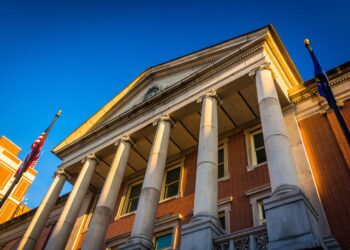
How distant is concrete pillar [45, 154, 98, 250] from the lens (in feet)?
54.5

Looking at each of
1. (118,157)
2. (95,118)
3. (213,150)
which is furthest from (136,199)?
(213,150)

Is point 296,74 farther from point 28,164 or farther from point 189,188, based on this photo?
point 28,164

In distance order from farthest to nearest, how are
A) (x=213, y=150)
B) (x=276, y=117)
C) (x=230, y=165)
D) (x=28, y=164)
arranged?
(x=28, y=164), (x=230, y=165), (x=213, y=150), (x=276, y=117)

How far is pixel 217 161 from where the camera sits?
45.7 feet

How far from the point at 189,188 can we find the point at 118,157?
14.5 ft

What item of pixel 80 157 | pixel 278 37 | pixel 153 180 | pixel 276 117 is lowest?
pixel 153 180

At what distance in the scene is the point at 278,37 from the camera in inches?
664

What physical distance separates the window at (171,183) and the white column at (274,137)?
8.34m

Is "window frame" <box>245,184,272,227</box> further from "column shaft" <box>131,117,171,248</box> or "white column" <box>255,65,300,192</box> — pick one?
"column shaft" <box>131,117,171,248</box>

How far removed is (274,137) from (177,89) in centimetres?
835

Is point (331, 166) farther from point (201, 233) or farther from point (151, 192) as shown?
point (151, 192)

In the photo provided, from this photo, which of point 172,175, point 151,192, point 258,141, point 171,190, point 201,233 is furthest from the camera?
point 172,175

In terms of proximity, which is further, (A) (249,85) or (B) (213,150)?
(A) (249,85)

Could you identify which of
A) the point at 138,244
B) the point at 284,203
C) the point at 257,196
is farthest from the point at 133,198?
the point at 284,203
